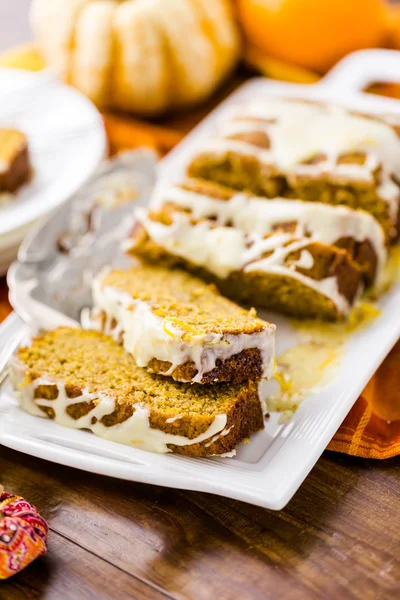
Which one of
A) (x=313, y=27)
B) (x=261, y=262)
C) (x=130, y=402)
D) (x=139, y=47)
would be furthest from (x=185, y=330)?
(x=313, y=27)

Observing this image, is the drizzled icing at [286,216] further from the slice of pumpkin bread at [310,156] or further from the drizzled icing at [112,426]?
the drizzled icing at [112,426]

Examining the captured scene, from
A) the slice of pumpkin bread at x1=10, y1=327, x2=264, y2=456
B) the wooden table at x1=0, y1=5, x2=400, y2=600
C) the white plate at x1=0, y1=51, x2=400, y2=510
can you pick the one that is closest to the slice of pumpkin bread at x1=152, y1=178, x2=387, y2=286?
the white plate at x1=0, y1=51, x2=400, y2=510

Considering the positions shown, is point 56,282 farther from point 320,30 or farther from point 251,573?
point 320,30

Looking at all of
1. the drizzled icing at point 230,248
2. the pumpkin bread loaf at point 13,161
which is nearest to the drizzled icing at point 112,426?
the drizzled icing at point 230,248

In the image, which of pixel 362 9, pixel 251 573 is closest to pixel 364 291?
pixel 251 573

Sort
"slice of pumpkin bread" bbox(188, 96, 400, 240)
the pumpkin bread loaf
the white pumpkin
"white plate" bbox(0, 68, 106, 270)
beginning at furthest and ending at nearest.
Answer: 1. the white pumpkin
2. the pumpkin bread loaf
3. "white plate" bbox(0, 68, 106, 270)
4. "slice of pumpkin bread" bbox(188, 96, 400, 240)

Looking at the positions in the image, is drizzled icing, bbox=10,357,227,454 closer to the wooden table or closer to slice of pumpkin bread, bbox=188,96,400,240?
the wooden table

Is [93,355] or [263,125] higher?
[263,125]

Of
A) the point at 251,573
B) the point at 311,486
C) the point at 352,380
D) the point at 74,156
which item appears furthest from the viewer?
the point at 74,156

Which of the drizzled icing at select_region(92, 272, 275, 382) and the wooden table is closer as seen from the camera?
the wooden table
